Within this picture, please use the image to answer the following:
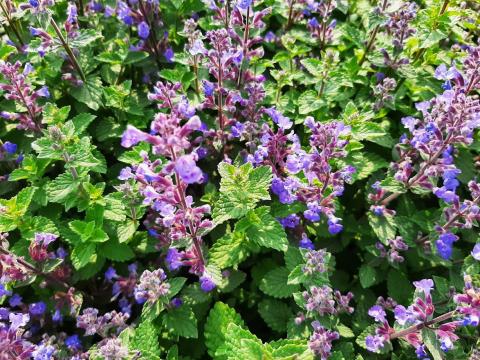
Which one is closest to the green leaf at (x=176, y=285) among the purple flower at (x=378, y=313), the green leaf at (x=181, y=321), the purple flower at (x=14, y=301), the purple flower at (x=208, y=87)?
the green leaf at (x=181, y=321)

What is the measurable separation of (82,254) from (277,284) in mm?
1817

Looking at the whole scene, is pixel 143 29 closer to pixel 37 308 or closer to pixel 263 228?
pixel 263 228

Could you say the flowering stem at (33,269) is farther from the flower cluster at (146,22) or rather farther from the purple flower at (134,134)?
the flower cluster at (146,22)

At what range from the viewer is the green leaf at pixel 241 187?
12.1ft

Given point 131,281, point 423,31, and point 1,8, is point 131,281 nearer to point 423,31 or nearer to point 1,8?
point 1,8

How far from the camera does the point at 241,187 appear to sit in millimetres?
3723

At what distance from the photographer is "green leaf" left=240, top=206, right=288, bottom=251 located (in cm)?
372

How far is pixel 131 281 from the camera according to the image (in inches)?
168

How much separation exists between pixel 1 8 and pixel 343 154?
406cm

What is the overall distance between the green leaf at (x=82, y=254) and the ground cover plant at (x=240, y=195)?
0.02 meters

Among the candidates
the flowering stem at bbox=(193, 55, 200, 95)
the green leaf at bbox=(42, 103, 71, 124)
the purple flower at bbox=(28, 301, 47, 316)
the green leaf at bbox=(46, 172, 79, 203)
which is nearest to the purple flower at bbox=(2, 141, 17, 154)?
the green leaf at bbox=(42, 103, 71, 124)

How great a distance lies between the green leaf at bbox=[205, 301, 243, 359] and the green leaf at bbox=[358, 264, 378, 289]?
4.18 ft

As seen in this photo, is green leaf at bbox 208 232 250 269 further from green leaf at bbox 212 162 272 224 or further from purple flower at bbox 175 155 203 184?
purple flower at bbox 175 155 203 184

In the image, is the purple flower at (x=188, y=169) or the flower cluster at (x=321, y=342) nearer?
the purple flower at (x=188, y=169)
